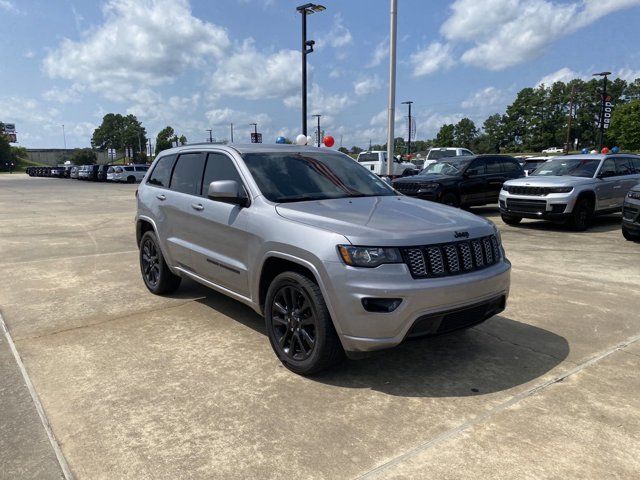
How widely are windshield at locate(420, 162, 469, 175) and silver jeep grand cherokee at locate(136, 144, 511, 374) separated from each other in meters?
9.37

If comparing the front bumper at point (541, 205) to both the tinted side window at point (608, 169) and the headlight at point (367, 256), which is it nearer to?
the tinted side window at point (608, 169)

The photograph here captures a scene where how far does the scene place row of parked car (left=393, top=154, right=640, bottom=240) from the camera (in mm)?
10641

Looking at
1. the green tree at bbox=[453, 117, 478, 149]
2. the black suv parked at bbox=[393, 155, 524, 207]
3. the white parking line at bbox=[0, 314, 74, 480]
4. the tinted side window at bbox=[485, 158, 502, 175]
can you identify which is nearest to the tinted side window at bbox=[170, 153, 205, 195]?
the white parking line at bbox=[0, 314, 74, 480]

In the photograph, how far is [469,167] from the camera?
13844 millimetres

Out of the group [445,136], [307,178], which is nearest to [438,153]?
[307,178]

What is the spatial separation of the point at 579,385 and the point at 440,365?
950 millimetres

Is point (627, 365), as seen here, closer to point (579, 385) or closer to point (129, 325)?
point (579, 385)

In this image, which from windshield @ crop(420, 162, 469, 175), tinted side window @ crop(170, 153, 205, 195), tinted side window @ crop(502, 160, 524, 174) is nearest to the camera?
tinted side window @ crop(170, 153, 205, 195)

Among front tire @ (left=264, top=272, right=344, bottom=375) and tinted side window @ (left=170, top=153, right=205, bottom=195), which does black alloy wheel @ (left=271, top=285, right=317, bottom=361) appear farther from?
tinted side window @ (left=170, top=153, right=205, bottom=195)

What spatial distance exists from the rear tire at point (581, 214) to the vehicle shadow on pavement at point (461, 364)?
718 centimetres

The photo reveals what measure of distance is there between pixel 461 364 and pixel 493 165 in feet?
38.6

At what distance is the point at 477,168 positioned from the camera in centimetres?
1402

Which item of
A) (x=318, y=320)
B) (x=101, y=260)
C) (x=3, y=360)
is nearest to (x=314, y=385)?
(x=318, y=320)

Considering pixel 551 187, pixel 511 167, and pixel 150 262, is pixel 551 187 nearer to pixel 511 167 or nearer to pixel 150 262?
pixel 511 167
